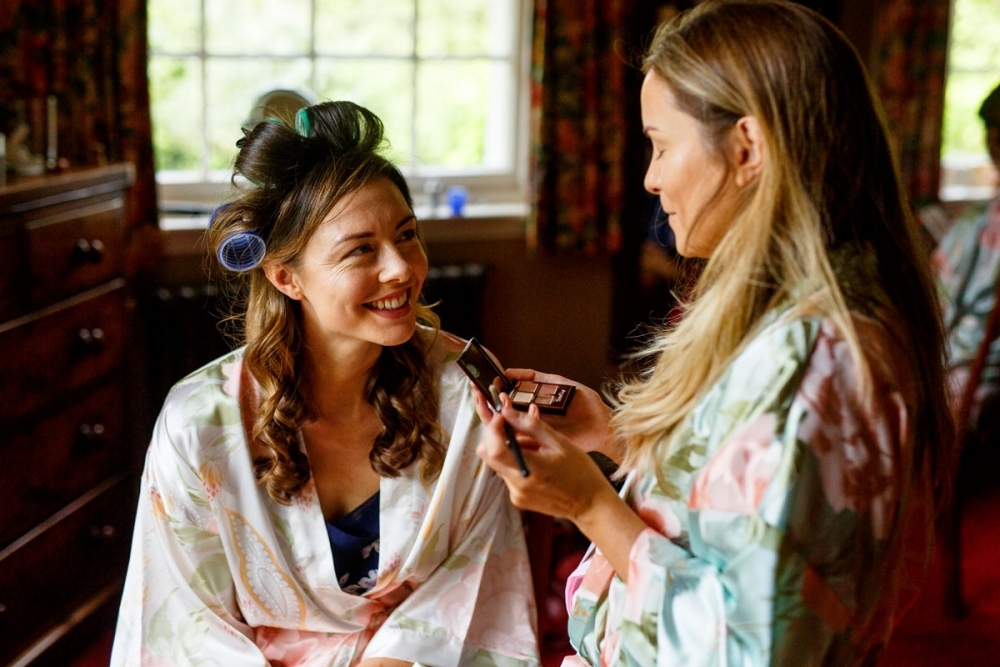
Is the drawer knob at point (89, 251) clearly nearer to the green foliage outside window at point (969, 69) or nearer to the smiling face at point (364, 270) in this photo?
the smiling face at point (364, 270)

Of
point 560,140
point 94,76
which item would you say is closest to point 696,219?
point 94,76

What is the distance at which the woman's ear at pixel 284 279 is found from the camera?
4.91 feet

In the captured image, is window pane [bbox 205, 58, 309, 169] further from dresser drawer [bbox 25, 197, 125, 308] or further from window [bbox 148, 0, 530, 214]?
dresser drawer [bbox 25, 197, 125, 308]

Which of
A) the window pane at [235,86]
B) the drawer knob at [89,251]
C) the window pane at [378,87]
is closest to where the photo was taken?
the drawer knob at [89,251]

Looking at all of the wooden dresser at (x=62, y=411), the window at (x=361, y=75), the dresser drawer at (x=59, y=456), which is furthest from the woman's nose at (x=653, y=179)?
the window at (x=361, y=75)

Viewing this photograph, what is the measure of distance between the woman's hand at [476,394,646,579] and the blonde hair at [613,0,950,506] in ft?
0.21

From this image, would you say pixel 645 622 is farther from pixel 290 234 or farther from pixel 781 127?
pixel 290 234

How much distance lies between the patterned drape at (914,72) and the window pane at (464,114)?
1.43 m

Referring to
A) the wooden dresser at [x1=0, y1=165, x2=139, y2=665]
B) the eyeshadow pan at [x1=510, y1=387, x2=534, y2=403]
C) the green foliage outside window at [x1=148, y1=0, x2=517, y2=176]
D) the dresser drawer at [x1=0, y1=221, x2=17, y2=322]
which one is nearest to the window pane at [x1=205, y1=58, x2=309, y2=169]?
the green foliage outside window at [x1=148, y1=0, x2=517, y2=176]

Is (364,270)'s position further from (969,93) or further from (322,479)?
(969,93)

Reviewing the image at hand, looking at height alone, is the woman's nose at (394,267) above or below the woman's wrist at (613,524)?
above

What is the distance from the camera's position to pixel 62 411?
81.7 inches

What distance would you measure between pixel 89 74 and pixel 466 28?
1246 mm

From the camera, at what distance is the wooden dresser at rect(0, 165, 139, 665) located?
1.91 metres
